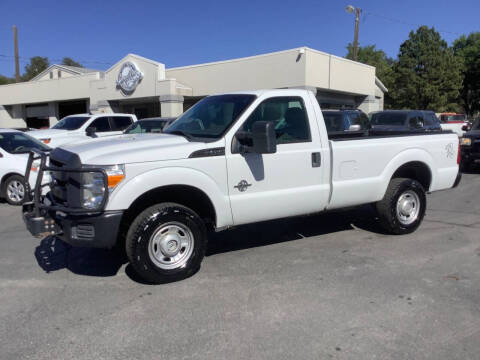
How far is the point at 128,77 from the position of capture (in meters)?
27.0

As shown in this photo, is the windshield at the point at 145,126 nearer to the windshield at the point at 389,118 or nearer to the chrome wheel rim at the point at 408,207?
the windshield at the point at 389,118

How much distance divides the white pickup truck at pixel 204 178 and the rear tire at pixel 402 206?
31 mm

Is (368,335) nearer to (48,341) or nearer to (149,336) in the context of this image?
(149,336)

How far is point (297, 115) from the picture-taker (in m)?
5.32

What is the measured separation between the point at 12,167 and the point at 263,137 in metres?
6.12

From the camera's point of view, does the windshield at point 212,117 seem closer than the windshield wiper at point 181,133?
No

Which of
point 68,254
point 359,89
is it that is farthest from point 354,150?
point 359,89

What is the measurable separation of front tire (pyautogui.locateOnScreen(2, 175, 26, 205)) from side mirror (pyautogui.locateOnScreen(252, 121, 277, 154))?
237 inches

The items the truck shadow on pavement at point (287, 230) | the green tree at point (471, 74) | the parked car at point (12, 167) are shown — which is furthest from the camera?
the green tree at point (471, 74)

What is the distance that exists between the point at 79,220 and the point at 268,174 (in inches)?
79.7

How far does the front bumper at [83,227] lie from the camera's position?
13.4ft

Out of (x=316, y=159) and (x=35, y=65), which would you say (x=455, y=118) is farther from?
(x=35, y=65)

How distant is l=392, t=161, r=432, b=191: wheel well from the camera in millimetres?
6422

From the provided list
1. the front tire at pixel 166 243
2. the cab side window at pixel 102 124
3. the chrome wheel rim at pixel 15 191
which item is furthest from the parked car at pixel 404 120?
the front tire at pixel 166 243
